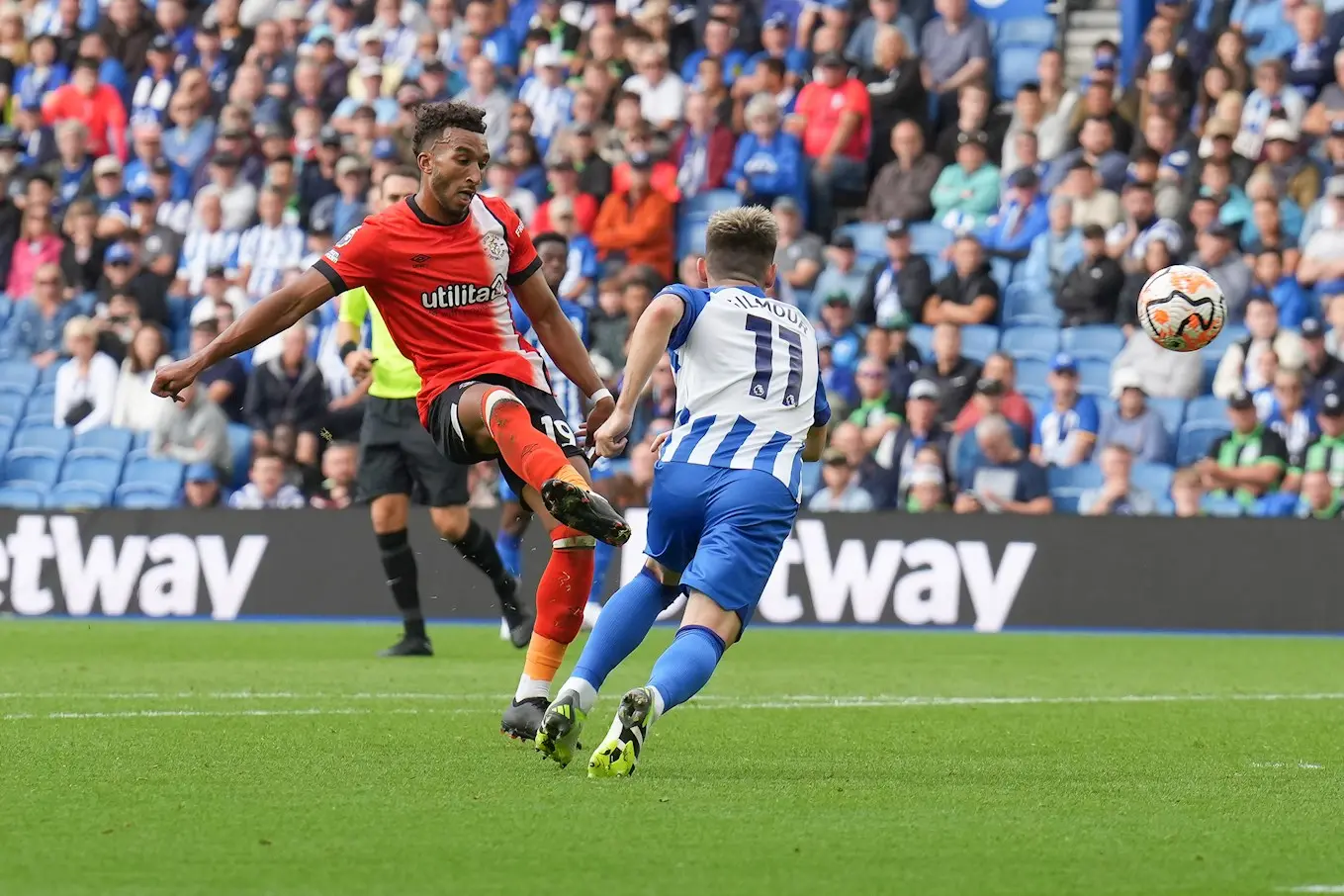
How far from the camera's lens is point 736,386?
7.16m

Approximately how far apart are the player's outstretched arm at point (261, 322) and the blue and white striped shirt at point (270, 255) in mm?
12881

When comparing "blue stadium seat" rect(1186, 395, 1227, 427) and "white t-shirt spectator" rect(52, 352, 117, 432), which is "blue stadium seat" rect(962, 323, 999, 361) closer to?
"blue stadium seat" rect(1186, 395, 1227, 427)

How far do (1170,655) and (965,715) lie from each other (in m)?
4.59

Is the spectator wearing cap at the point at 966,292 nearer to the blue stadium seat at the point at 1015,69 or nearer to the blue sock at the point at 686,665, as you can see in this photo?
the blue stadium seat at the point at 1015,69

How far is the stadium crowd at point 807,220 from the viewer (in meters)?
17.1

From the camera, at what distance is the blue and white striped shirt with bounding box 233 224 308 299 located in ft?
67.5

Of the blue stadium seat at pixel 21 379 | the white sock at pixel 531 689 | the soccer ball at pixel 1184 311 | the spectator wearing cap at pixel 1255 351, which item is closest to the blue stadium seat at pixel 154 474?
the blue stadium seat at pixel 21 379

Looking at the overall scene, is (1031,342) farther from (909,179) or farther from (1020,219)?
(909,179)

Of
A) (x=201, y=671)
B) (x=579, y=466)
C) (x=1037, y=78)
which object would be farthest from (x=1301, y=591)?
(x=579, y=466)

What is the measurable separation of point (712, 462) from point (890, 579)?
9418 millimetres

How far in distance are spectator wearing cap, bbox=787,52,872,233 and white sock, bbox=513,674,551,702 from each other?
1245 centimetres

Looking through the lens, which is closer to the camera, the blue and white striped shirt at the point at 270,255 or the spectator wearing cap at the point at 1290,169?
the spectator wearing cap at the point at 1290,169

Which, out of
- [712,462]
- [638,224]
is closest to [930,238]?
[638,224]

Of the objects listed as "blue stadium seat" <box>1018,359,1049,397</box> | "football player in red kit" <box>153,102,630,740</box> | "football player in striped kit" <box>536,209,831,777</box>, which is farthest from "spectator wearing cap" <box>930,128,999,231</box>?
"football player in striped kit" <box>536,209,831,777</box>
